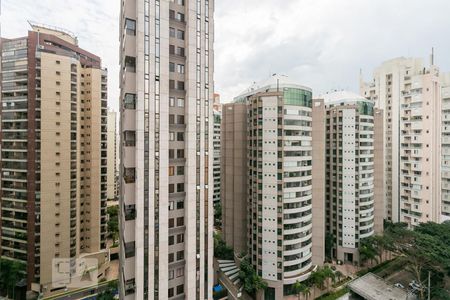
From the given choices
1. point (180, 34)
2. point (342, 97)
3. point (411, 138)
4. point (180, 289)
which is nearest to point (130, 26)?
point (180, 34)

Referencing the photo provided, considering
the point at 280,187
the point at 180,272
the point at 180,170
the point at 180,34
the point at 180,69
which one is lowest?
the point at 180,272

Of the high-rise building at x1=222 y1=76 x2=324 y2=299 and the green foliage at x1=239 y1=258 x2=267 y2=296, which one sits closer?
the green foliage at x1=239 y1=258 x2=267 y2=296

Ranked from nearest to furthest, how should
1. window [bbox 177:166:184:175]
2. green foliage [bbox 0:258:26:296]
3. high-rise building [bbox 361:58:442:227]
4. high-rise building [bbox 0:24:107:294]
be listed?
window [bbox 177:166:184:175], green foliage [bbox 0:258:26:296], high-rise building [bbox 0:24:107:294], high-rise building [bbox 361:58:442:227]

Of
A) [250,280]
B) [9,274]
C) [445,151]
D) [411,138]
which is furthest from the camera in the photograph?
[411,138]

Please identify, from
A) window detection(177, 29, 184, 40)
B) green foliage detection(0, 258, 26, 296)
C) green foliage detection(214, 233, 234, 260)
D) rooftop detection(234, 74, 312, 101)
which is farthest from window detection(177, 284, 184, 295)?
green foliage detection(0, 258, 26, 296)

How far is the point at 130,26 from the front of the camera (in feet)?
77.7

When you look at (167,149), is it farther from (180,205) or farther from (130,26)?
(130,26)

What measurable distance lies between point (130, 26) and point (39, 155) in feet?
107

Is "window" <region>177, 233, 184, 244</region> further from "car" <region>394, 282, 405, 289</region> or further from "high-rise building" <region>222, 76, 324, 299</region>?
"car" <region>394, 282, 405, 289</region>

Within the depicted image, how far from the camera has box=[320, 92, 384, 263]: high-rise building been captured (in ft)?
164

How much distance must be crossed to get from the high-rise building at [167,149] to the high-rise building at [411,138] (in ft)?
195

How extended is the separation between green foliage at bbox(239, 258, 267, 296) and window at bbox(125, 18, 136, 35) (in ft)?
122

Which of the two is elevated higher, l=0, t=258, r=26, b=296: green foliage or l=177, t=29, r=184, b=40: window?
l=177, t=29, r=184, b=40: window

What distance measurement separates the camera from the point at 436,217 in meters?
56.1
